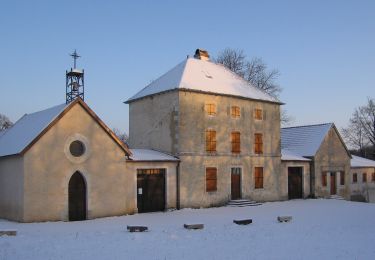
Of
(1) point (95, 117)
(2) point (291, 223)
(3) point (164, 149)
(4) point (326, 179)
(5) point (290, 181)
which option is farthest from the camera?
(4) point (326, 179)

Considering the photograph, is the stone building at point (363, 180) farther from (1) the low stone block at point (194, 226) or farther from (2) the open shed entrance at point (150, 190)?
(1) the low stone block at point (194, 226)

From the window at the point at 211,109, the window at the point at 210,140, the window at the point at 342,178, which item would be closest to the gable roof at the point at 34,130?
the window at the point at 210,140

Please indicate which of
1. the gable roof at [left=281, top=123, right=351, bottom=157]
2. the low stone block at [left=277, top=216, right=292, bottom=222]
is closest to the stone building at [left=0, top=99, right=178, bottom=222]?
the low stone block at [left=277, top=216, right=292, bottom=222]

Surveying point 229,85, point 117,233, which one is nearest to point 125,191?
point 117,233

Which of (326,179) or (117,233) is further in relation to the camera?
(326,179)

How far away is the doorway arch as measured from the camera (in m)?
21.2

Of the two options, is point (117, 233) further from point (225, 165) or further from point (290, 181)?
point (290, 181)

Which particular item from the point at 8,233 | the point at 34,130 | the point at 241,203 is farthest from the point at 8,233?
the point at 241,203

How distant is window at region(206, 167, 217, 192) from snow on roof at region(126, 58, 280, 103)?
4969 mm

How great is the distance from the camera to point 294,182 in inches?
1313

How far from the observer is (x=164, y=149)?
2720 cm

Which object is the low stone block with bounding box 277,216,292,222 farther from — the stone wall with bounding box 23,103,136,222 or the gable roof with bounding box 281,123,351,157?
the gable roof with bounding box 281,123,351,157

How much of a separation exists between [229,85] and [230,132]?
3311mm

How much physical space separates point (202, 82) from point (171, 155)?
5.27m
